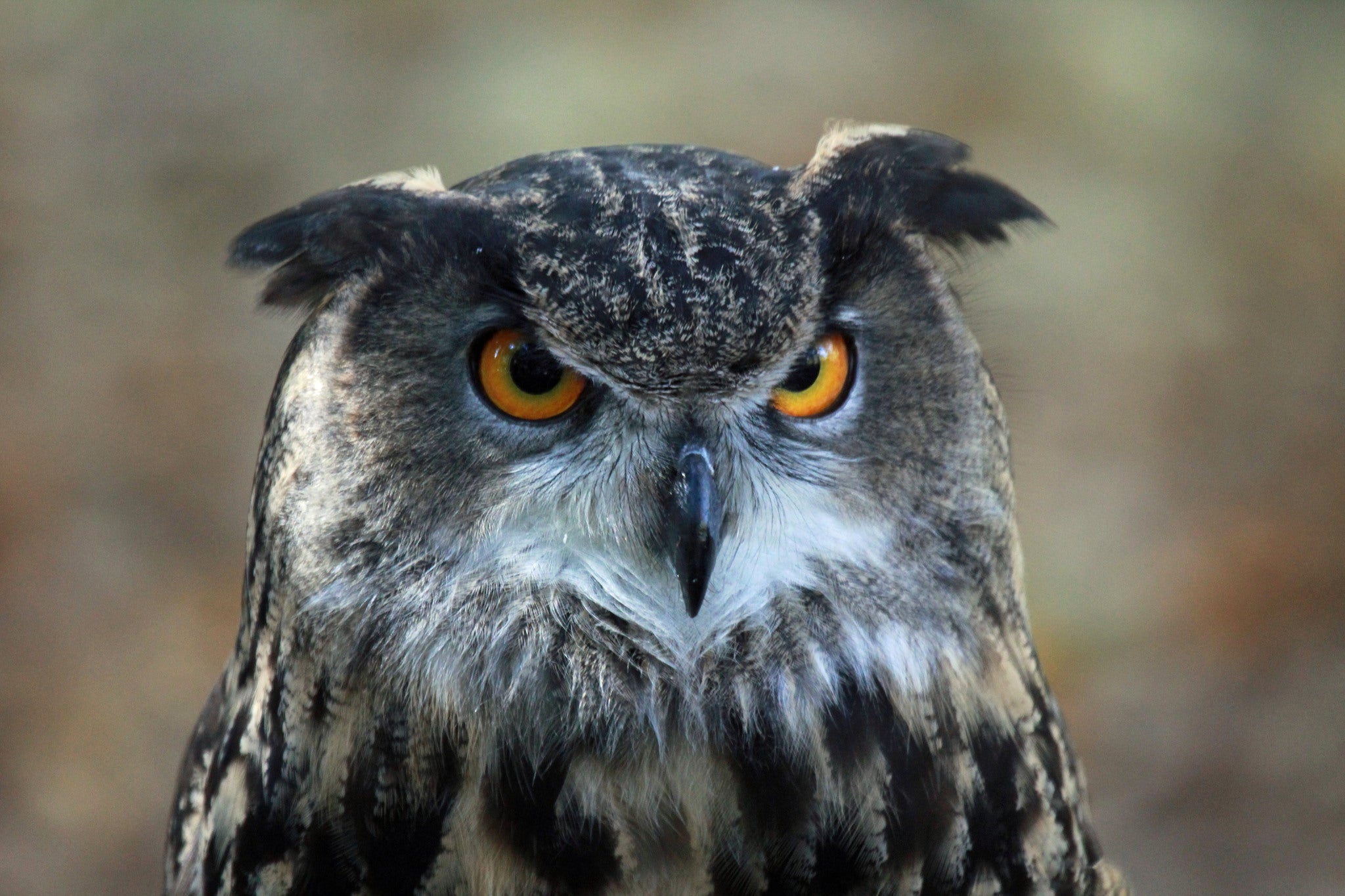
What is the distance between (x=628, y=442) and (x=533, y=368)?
0.12 metres

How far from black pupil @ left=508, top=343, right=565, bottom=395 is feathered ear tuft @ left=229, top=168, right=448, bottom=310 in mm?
145

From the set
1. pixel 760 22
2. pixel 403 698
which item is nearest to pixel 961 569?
pixel 403 698

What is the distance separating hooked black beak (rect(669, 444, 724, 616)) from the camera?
3.72 ft

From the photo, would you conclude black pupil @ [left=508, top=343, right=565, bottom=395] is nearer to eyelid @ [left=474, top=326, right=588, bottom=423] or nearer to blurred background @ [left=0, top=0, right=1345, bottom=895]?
eyelid @ [left=474, top=326, right=588, bottom=423]

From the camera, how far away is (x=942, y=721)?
1226mm

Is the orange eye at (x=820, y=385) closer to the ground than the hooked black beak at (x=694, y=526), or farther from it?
farther from it

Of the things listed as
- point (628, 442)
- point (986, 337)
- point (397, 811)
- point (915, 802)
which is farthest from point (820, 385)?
point (986, 337)

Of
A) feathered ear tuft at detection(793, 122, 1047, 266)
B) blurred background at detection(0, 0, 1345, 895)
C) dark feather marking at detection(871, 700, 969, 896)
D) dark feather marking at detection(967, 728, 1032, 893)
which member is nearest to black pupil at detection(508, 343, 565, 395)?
feathered ear tuft at detection(793, 122, 1047, 266)

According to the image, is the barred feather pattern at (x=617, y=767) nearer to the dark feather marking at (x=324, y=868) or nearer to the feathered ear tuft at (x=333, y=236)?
the dark feather marking at (x=324, y=868)

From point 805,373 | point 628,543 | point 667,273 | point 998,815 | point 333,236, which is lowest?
point 998,815

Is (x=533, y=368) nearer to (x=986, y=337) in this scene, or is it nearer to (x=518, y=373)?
(x=518, y=373)

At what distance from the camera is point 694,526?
1135mm

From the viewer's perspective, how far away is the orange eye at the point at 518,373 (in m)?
1.15

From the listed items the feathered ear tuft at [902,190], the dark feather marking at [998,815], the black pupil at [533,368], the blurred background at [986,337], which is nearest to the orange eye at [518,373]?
the black pupil at [533,368]
